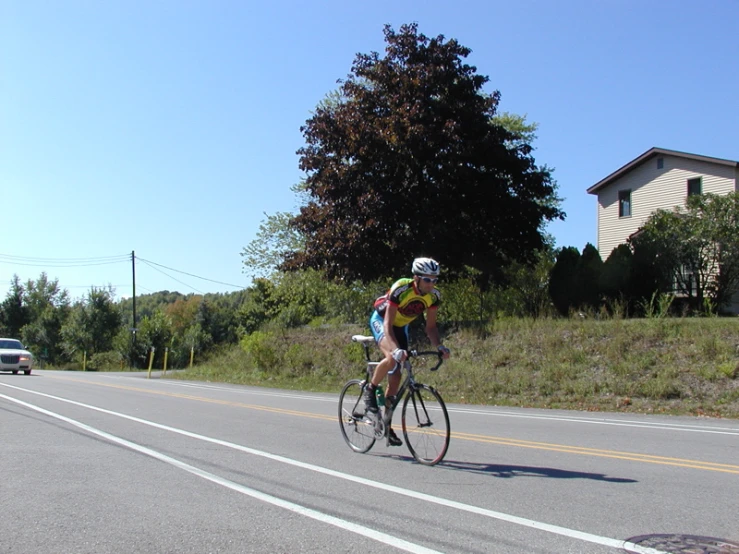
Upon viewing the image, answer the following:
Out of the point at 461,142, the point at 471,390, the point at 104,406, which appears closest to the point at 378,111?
the point at 461,142

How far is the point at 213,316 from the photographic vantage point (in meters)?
112

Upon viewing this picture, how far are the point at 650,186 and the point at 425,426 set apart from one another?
91.0 ft

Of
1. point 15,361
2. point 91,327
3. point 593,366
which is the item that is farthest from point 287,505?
point 91,327

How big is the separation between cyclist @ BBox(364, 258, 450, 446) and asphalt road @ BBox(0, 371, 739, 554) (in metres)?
0.85

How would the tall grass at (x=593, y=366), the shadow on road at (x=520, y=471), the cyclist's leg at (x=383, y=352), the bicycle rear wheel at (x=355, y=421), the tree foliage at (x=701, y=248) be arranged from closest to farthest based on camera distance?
the shadow on road at (x=520, y=471)
the cyclist's leg at (x=383, y=352)
the bicycle rear wheel at (x=355, y=421)
the tall grass at (x=593, y=366)
the tree foliage at (x=701, y=248)

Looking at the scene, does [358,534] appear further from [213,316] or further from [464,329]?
[213,316]

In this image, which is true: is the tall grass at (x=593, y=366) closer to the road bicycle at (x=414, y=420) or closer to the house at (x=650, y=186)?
the road bicycle at (x=414, y=420)

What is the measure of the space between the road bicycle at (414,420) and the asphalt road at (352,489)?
0.19 meters

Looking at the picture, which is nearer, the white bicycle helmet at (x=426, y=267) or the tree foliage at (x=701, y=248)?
the white bicycle helmet at (x=426, y=267)

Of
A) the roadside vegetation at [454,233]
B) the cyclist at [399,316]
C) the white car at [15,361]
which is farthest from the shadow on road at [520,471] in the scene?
the white car at [15,361]

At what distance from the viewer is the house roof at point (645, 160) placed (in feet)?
93.3

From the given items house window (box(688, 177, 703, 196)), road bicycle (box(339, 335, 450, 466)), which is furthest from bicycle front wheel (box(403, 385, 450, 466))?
house window (box(688, 177, 703, 196))

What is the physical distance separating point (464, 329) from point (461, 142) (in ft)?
19.1

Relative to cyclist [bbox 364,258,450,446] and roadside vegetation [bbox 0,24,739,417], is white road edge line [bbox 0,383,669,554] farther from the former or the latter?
roadside vegetation [bbox 0,24,739,417]
